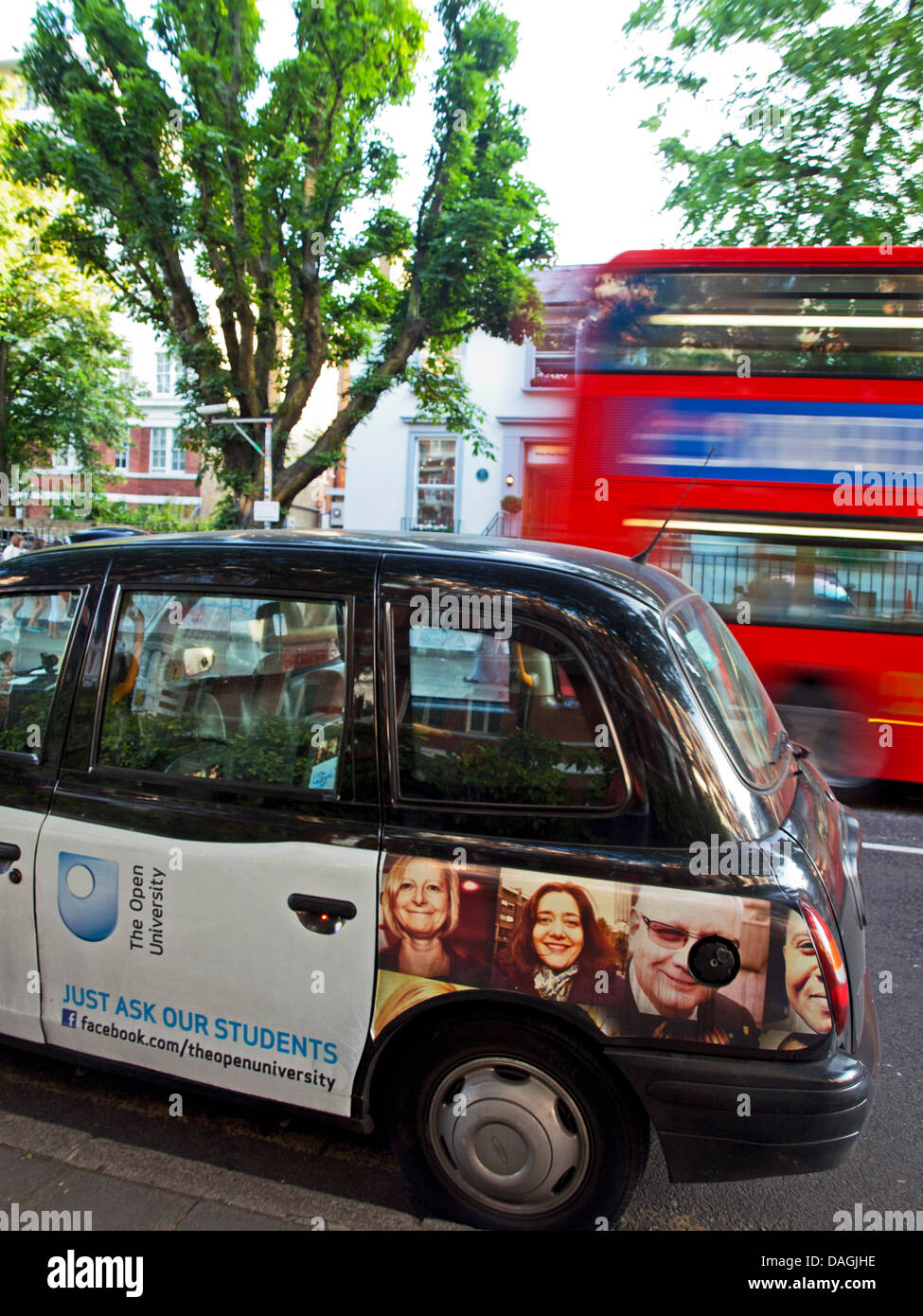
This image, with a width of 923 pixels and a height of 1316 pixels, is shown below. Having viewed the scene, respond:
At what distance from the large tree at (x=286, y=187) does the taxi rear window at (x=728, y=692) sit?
52.0ft

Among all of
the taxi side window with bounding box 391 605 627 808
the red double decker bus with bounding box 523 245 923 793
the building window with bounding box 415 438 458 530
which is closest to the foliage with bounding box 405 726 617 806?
the taxi side window with bounding box 391 605 627 808

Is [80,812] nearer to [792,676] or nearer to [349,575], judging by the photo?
[349,575]

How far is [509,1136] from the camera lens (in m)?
2.33

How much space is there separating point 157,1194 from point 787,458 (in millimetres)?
6740

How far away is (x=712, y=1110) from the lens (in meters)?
2.14

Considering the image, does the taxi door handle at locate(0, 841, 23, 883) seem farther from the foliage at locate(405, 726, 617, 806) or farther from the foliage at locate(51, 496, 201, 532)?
the foliage at locate(51, 496, 201, 532)

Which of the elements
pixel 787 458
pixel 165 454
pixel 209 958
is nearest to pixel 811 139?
pixel 787 458

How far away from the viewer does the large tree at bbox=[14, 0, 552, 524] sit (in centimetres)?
1620

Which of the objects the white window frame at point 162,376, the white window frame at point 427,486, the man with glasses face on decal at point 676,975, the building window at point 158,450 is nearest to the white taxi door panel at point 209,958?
the man with glasses face on decal at point 676,975

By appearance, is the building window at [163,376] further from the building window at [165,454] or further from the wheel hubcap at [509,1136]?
the wheel hubcap at [509,1136]

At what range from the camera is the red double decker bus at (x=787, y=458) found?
7219 mm

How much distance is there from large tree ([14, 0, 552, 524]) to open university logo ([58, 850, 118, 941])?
1594cm
